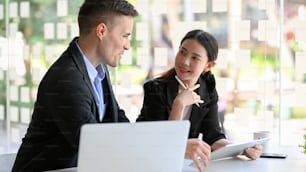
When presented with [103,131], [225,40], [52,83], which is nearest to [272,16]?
[225,40]

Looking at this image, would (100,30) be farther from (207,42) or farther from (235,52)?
(235,52)

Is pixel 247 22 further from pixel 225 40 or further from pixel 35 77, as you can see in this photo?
pixel 35 77

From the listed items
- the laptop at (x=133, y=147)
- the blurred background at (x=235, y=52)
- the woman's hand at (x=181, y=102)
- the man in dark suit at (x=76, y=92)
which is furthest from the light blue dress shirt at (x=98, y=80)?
the blurred background at (x=235, y=52)

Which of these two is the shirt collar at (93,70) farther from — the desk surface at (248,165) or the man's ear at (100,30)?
the desk surface at (248,165)

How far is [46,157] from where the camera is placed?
1059mm

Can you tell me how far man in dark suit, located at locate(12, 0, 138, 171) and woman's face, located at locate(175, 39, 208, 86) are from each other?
0.26 m

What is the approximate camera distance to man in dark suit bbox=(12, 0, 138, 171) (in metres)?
1.03

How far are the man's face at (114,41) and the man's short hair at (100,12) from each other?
16mm

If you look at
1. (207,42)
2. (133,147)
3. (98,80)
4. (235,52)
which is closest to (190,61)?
(207,42)

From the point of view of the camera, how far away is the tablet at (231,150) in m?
1.13

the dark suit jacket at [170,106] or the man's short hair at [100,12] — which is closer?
the man's short hair at [100,12]

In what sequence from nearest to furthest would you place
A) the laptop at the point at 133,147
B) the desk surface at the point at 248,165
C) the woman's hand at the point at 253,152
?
the laptop at the point at 133,147 → the desk surface at the point at 248,165 → the woman's hand at the point at 253,152

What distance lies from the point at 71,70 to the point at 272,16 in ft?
4.02

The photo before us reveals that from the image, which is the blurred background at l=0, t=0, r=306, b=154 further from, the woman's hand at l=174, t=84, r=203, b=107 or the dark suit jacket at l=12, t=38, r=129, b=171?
the dark suit jacket at l=12, t=38, r=129, b=171
